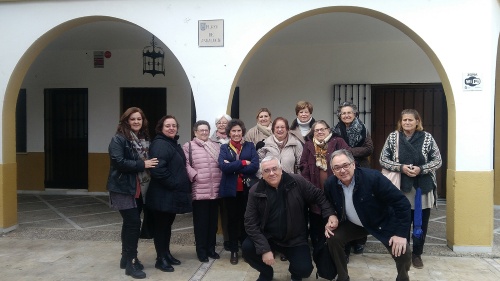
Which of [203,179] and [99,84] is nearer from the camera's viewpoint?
[203,179]

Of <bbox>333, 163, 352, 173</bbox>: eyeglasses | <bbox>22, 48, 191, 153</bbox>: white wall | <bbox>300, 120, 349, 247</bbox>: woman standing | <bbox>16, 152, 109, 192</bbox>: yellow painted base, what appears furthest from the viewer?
<bbox>16, 152, 109, 192</bbox>: yellow painted base

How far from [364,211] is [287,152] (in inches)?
48.5

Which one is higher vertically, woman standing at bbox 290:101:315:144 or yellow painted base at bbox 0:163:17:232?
woman standing at bbox 290:101:315:144

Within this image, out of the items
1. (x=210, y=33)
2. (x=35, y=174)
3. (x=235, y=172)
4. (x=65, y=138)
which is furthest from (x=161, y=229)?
(x=35, y=174)

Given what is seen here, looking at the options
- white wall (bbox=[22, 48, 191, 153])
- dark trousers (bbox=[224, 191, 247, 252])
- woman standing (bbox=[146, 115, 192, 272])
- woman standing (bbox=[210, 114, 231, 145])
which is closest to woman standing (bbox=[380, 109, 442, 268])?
dark trousers (bbox=[224, 191, 247, 252])

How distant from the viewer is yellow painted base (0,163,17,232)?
6.16 m

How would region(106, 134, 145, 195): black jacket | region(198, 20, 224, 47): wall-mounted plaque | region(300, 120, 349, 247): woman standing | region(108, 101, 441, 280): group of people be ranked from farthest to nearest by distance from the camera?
region(198, 20, 224, 47): wall-mounted plaque, region(300, 120, 349, 247): woman standing, region(106, 134, 145, 195): black jacket, region(108, 101, 441, 280): group of people

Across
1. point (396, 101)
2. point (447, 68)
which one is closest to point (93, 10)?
point (447, 68)

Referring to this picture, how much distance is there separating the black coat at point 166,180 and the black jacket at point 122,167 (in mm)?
197

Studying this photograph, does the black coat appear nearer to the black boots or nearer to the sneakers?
the black boots

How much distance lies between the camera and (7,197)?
247 inches

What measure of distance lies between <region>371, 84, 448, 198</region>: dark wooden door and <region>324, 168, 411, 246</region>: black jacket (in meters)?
4.92

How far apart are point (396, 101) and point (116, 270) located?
6.24 metres

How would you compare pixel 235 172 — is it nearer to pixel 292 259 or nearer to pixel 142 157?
pixel 142 157
